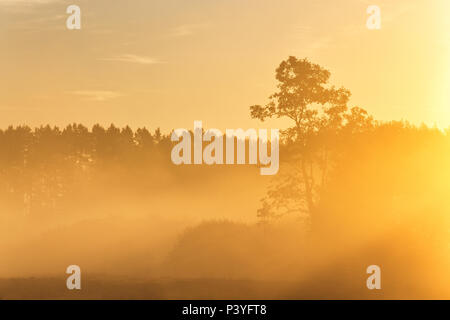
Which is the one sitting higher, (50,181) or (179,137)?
(179,137)

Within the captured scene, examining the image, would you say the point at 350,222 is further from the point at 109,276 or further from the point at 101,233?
the point at 101,233

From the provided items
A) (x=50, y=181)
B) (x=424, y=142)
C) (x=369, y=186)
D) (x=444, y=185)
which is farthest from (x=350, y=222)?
(x=50, y=181)

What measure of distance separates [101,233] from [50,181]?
50995 mm

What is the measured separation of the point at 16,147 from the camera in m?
108

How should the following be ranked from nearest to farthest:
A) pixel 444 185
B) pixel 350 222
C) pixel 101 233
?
pixel 350 222 < pixel 444 185 < pixel 101 233

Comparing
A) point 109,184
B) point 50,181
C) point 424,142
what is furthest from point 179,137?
point 424,142

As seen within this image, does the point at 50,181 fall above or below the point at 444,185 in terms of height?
above

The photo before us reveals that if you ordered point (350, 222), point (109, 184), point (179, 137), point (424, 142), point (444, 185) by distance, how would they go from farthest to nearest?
point (179, 137) < point (109, 184) < point (424, 142) < point (444, 185) < point (350, 222)

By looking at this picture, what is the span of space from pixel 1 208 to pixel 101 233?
174 feet

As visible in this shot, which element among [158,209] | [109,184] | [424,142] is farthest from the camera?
[109,184]

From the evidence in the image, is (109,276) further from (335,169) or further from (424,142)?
(424,142)

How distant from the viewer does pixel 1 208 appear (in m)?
107

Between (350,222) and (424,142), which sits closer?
(350,222)

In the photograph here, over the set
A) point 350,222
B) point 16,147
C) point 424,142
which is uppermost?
point 16,147
